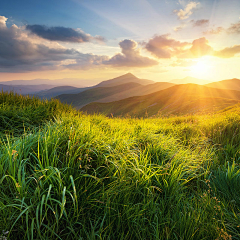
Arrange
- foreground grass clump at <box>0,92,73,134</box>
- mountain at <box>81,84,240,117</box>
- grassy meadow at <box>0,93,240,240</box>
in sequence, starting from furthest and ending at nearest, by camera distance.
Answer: mountain at <box>81,84,240,117</box>, foreground grass clump at <box>0,92,73,134</box>, grassy meadow at <box>0,93,240,240</box>

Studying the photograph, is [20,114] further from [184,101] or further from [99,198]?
[184,101]

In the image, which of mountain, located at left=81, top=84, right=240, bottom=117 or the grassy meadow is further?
mountain, located at left=81, top=84, right=240, bottom=117

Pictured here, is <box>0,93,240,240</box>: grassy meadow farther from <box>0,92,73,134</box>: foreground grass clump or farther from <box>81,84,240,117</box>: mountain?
<box>81,84,240,117</box>: mountain

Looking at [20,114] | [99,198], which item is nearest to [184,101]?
[20,114]

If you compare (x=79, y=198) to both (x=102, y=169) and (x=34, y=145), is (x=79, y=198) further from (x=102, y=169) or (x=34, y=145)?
(x=34, y=145)

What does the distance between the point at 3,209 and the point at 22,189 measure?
322mm

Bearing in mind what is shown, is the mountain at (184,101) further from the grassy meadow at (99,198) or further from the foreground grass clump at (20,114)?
the grassy meadow at (99,198)

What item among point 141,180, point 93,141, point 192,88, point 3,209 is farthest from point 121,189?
point 192,88

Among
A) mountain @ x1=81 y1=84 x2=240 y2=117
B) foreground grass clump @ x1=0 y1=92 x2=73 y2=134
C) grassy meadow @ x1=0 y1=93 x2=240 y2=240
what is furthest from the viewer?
mountain @ x1=81 y1=84 x2=240 y2=117

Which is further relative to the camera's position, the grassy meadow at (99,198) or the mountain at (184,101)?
the mountain at (184,101)

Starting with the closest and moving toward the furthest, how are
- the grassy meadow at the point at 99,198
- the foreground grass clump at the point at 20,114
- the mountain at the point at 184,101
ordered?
the grassy meadow at the point at 99,198 < the foreground grass clump at the point at 20,114 < the mountain at the point at 184,101

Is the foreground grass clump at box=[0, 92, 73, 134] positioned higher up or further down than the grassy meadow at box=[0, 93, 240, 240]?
higher up

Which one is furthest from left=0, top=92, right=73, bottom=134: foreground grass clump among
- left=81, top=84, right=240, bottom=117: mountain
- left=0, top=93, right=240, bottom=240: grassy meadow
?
left=81, top=84, right=240, bottom=117: mountain

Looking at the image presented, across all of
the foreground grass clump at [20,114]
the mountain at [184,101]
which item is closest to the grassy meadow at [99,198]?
the foreground grass clump at [20,114]
